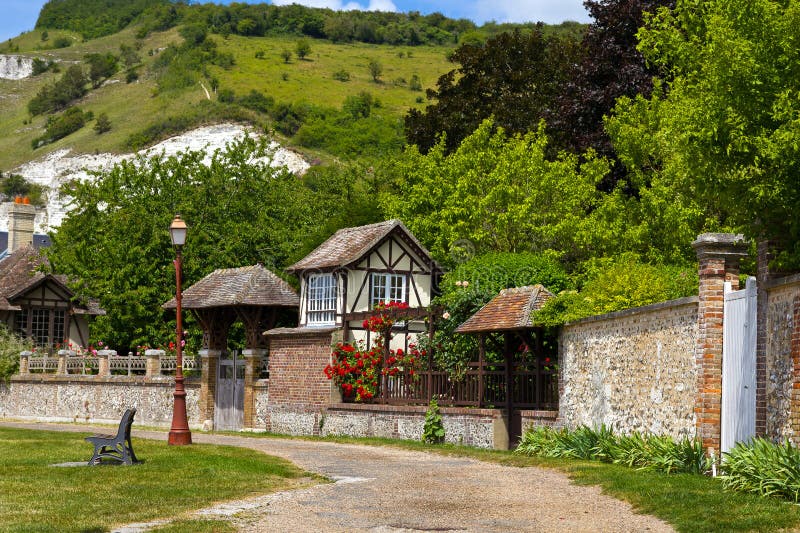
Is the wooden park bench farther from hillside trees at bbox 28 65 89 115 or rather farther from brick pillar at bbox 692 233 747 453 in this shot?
hillside trees at bbox 28 65 89 115

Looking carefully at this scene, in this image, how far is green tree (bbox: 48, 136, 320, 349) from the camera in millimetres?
42469

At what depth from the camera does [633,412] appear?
57.7 ft

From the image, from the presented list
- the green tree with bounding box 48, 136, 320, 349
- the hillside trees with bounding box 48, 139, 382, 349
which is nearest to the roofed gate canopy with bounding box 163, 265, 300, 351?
the hillside trees with bounding box 48, 139, 382, 349

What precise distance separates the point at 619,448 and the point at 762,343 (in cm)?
415

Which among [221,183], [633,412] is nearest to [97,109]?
[221,183]

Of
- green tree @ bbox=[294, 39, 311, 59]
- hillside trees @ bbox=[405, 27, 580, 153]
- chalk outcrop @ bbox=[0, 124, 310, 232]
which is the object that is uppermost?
green tree @ bbox=[294, 39, 311, 59]

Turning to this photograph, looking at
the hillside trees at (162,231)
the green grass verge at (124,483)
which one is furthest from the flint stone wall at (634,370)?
the hillside trees at (162,231)

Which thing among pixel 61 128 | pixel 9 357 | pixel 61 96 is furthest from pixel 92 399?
pixel 61 96

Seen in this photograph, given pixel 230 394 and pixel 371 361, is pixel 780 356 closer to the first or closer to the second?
pixel 371 361

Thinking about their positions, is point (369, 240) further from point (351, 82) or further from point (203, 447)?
point (351, 82)

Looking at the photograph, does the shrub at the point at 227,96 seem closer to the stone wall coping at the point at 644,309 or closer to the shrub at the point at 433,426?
the shrub at the point at 433,426

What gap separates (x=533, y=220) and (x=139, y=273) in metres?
16.8

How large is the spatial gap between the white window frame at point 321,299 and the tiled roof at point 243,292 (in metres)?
0.74

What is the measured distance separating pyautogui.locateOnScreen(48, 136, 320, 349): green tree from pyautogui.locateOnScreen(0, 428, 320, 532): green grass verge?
802 inches
